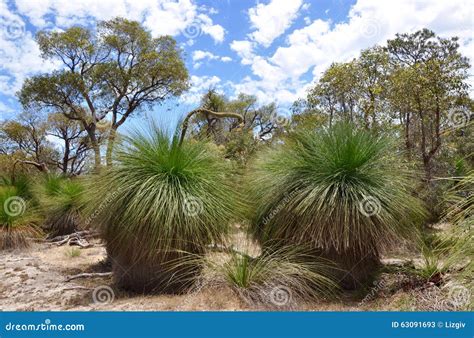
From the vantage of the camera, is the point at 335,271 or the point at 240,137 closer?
the point at 335,271

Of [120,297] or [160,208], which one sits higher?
[160,208]

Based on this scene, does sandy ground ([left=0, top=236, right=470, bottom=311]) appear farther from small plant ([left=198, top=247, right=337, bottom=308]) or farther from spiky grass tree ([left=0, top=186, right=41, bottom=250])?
spiky grass tree ([left=0, top=186, right=41, bottom=250])

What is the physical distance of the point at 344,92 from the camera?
11461 millimetres

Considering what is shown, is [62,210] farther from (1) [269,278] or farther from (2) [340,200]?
(2) [340,200]

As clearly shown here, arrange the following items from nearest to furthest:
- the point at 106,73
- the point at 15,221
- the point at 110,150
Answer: the point at 110,150
the point at 15,221
the point at 106,73

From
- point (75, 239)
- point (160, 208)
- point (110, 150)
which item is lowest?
point (75, 239)

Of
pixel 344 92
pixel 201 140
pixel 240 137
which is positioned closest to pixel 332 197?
pixel 201 140

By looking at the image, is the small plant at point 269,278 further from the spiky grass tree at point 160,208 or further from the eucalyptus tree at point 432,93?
the eucalyptus tree at point 432,93

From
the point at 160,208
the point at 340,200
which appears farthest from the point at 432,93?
the point at 160,208

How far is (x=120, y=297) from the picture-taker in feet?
15.7

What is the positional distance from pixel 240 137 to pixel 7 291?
36.8 feet

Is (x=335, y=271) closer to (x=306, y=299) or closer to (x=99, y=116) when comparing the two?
(x=306, y=299)

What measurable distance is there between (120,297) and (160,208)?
4.27ft

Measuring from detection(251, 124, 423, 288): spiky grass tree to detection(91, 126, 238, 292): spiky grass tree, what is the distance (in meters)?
0.67
